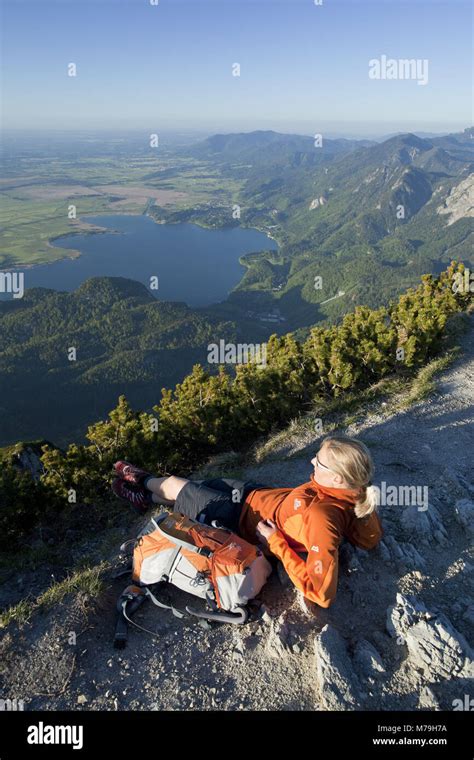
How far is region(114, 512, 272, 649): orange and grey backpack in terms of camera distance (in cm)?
477

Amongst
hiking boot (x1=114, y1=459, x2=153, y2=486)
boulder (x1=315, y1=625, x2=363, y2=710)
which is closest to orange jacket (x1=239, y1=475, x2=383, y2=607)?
boulder (x1=315, y1=625, x2=363, y2=710)

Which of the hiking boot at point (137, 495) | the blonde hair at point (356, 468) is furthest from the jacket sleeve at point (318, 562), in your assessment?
the hiking boot at point (137, 495)

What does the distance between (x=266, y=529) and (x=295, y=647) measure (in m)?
1.21

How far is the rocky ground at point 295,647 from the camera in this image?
13.7 ft

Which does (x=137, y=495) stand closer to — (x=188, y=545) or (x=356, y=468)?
(x=188, y=545)

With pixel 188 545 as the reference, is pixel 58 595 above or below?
below

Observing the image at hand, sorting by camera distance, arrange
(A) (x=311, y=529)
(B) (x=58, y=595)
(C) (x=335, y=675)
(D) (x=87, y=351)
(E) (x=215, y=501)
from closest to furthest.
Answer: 1. (C) (x=335, y=675)
2. (A) (x=311, y=529)
3. (B) (x=58, y=595)
4. (E) (x=215, y=501)
5. (D) (x=87, y=351)

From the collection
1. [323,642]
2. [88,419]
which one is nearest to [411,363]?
[323,642]

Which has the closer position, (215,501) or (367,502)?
(367,502)

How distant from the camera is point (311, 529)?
15.2 ft

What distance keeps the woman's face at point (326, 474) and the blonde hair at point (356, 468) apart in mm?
48

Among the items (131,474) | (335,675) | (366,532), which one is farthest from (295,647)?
(131,474)

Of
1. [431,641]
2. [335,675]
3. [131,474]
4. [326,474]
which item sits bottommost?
[335,675]
